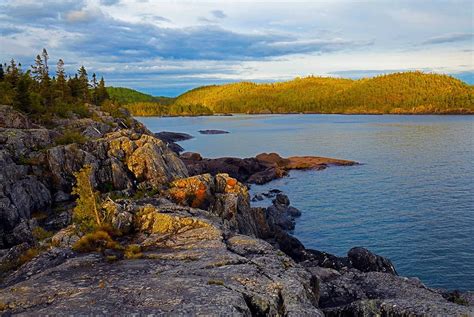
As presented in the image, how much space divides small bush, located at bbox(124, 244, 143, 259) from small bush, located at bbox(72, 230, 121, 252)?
3.12 ft

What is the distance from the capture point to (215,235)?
2703 cm

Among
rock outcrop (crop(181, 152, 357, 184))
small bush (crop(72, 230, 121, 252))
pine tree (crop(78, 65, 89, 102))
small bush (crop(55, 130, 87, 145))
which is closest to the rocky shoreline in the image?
small bush (crop(72, 230, 121, 252))

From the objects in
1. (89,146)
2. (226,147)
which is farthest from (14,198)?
(226,147)

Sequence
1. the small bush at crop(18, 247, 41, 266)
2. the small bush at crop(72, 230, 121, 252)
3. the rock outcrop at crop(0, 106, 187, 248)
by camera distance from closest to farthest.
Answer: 1. the small bush at crop(72, 230, 121, 252)
2. the small bush at crop(18, 247, 41, 266)
3. the rock outcrop at crop(0, 106, 187, 248)

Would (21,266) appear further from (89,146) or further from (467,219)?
(467,219)

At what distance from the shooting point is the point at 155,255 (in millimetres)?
24141

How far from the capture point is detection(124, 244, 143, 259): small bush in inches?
939

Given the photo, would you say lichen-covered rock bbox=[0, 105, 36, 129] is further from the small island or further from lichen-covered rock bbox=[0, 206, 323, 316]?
lichen-covered rock bbox=[0, 206, 323, 316]

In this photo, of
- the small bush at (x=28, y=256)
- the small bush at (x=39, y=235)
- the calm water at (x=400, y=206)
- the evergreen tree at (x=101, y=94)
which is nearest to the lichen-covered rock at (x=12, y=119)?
the small bush at (x=39, y=235)

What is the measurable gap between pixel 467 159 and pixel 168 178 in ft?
258

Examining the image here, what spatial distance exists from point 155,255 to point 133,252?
4.39 ft

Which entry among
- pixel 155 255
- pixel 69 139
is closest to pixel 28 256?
pixel 155 255

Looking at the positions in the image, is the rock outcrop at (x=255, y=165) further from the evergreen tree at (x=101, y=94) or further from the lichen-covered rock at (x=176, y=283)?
the lichen-covered rock at (x=176, y=283)

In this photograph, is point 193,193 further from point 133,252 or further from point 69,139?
point 69,139
